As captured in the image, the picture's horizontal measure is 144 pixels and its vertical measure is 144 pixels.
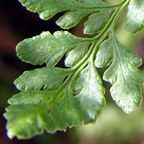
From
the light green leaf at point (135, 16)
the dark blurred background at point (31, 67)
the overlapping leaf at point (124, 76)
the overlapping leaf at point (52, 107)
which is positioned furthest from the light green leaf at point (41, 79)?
the dark blurred background at point (31, 67)

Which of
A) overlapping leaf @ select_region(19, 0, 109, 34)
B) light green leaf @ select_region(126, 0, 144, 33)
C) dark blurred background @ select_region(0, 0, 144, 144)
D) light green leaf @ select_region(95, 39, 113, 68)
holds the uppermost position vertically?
overlapping leaf @ select_region(19, 0, 109, 34)

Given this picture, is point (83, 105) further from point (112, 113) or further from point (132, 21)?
point (112, 113)

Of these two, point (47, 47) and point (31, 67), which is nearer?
point (47, 47)

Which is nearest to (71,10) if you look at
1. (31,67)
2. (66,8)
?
(66,8)

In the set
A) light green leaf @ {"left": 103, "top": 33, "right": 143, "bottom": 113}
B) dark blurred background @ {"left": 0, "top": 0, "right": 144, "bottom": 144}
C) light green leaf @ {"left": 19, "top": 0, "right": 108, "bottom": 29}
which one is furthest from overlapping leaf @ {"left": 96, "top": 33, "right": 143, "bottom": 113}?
dark blurred background @ {"left": 0, "top": 0, "right": 144, "bottom": 144}

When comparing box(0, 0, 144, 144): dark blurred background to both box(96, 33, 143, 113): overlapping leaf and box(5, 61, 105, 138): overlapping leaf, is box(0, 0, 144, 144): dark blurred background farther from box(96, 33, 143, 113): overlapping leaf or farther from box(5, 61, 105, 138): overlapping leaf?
box(5, 61, 105, 138): overlapping leaf

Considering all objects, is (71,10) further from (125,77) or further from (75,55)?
(125,77)
